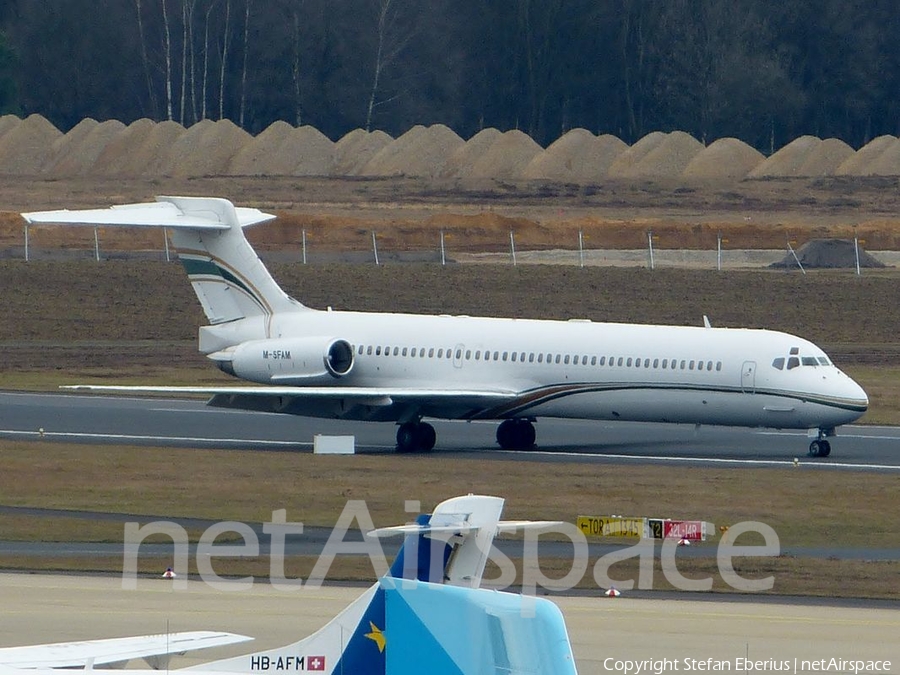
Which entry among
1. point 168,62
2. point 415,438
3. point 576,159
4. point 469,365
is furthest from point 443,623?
point 168,62

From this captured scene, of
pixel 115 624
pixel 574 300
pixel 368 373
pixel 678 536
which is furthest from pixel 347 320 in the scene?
pixel 574 300

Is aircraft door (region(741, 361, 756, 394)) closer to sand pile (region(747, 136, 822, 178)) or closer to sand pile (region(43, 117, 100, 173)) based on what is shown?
sand pile (region(747, 136, 822, 178))

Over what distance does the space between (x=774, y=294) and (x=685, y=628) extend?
150ft

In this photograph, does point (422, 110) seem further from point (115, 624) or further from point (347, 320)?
point (115, 624)

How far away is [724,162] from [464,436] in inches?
2192

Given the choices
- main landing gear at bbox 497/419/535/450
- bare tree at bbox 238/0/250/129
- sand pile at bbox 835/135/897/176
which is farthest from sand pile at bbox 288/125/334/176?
main landing gear at bbox 497/419/535/450

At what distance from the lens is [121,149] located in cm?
10000

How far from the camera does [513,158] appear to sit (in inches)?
3802

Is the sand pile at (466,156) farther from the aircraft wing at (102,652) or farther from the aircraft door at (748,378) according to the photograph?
the aircraft wing at (102,652)

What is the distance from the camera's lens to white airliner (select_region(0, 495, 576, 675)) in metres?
10.8

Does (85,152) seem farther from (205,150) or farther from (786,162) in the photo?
(786,162)

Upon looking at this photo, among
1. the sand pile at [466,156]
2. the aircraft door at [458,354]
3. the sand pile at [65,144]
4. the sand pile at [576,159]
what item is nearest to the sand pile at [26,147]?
the sand pile at [65,144]

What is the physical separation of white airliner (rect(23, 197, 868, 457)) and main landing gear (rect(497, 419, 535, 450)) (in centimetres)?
3

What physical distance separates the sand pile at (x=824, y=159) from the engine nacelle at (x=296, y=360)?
5755 centimetres
